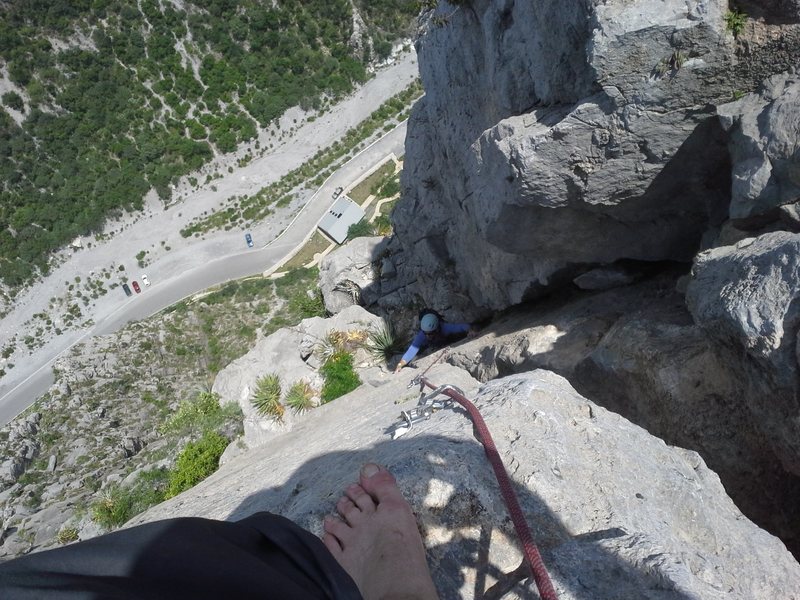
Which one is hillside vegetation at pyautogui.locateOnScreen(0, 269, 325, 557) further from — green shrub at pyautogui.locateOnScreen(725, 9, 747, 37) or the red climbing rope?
green shrub at pyautogui.locateOnScreen(725, 9, 747, 37)

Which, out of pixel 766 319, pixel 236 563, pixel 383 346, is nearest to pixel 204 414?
pixel 383 346

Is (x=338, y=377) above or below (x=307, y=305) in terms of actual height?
above

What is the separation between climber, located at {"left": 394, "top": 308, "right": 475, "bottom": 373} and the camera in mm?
12176

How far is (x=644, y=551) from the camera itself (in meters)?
2.74

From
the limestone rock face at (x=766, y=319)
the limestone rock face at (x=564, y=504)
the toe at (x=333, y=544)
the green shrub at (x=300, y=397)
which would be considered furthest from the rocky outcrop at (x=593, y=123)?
the green shrub at (x=300, y=397)

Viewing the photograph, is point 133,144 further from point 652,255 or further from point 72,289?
point 652,255

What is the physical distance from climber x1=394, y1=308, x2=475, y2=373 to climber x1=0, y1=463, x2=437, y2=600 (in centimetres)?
859

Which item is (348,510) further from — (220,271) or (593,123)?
(220,271)

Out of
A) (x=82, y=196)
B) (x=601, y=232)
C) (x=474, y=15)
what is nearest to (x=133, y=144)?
(x=82, y=196)

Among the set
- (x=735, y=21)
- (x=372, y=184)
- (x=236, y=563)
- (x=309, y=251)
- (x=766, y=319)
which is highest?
(x=735, y=21)

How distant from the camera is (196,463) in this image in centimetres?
1120

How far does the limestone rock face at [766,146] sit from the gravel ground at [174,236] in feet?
119

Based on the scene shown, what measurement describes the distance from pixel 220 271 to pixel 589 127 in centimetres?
3642

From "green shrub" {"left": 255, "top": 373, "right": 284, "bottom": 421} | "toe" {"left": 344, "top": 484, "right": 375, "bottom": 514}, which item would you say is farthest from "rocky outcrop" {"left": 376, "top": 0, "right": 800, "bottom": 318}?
"green shrub" {"left": 255, "top": 373, "right": 284, "bottom": 421}
